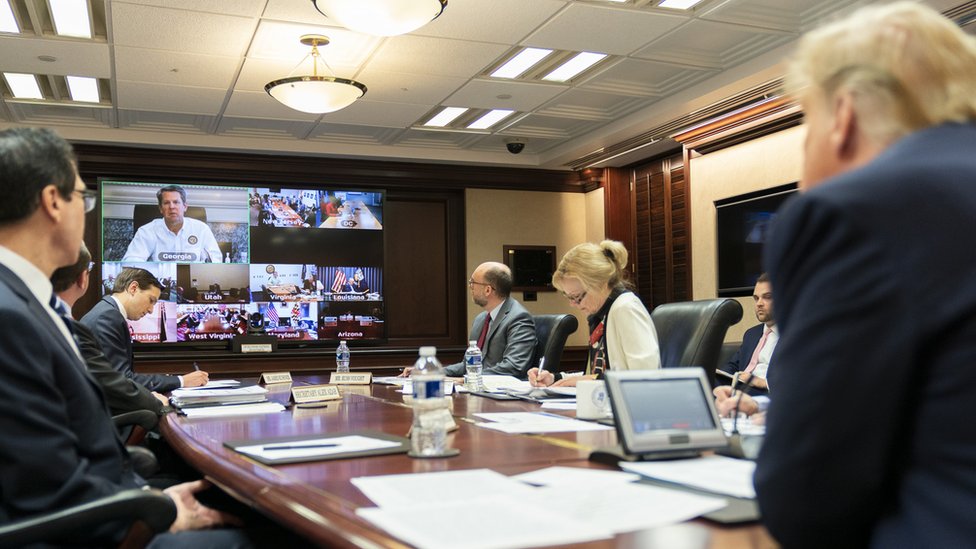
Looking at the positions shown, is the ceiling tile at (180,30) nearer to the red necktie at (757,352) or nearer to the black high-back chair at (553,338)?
the black high-back chair at (553,338)

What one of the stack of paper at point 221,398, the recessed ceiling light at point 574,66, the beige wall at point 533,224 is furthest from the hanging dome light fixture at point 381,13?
the beige wall at point 533,224

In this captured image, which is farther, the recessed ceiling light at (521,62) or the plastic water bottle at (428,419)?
the recessed ceiling light at (521,62)

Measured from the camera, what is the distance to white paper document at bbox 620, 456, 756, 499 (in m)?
1.30

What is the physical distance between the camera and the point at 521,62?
555 cm

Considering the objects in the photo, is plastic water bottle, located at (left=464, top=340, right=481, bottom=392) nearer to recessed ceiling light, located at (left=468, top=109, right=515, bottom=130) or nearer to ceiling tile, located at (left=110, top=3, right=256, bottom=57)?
ceiling tile, located at (left=110, top=3, right=256, bottom=57)

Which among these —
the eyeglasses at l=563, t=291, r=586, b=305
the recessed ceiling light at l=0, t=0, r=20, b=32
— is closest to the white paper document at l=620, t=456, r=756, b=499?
the eyeglasses at l=563, t=291, r=586, b=305

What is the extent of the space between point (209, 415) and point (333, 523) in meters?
1.72

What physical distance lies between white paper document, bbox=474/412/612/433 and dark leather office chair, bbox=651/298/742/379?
33.8 inches

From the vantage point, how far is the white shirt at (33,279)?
5.34 feet

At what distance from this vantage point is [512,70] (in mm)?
5707

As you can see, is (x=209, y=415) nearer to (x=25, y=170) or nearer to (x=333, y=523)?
(x=25, y=170)

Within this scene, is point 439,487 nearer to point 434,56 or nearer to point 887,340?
point 887,340

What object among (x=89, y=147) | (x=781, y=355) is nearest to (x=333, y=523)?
(x=781, y=355)

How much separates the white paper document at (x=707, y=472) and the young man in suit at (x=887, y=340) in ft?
1.36
